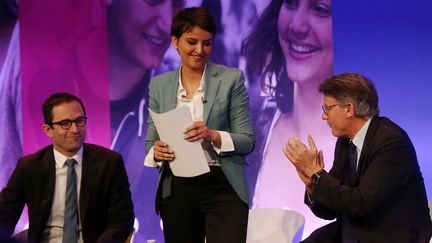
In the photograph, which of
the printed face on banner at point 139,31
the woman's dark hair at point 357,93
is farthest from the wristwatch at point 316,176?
the printed face on banner at point 139,31

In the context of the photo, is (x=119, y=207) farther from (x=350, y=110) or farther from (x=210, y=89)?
(x=350, y=110)

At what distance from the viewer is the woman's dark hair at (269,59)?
452 centimetres

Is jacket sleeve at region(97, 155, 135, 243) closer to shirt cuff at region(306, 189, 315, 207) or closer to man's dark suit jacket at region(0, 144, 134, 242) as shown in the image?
man's dark suit jacket at region(0, 144, 134, 242)

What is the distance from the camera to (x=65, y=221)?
8.87ft

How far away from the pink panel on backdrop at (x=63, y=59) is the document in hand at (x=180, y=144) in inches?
80.4

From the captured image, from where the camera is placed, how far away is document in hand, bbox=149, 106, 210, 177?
2.60 m

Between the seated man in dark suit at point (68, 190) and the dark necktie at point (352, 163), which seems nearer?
the dark necktie at point (352, 163)

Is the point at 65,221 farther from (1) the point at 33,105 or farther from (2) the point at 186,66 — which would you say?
(1) the point at 33,105

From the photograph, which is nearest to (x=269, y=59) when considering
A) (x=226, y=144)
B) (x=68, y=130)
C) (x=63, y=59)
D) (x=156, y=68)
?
(x=156, y=68)

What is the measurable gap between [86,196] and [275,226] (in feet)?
4.66

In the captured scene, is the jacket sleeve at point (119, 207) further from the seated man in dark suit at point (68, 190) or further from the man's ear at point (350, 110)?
the man's ear at point (350, 110)

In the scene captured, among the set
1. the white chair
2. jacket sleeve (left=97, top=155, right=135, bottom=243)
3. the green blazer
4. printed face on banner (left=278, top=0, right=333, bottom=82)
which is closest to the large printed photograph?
printed face on banner (left=278, top=0, right=333, bottom=82)

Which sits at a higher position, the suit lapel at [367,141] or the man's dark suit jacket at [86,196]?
the suit lapel at [367,141]

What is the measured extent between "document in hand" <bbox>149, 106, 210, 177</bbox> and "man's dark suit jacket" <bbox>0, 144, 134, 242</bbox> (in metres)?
0.27
